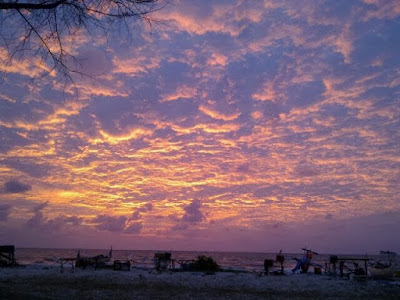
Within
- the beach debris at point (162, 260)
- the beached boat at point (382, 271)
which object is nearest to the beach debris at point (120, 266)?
the beach debris at point (162, 260)

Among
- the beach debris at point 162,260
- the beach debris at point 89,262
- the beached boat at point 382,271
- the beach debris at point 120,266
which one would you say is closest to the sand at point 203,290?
the beached boat at point 382,271

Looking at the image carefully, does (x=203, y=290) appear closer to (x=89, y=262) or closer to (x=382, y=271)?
(x=382, y=271)

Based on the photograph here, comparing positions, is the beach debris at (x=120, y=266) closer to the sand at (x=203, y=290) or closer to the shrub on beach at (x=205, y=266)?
the shrub on beach at (x=205, y=266)

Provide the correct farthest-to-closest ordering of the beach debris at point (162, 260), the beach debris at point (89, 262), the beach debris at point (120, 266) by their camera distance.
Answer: the beach debris at point (89, 262), the beach debris at point (162, 260), the beach debris at point (120, 266)

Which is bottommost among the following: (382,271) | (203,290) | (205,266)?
(203,290)

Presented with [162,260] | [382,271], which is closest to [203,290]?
[162,260]

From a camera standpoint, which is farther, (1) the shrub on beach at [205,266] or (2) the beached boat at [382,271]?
(1) the shrub on beach at [205,266]

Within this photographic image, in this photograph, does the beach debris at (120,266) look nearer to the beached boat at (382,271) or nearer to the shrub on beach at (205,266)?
the shrub on beach at (205,266)

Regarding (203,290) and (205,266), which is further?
(205,266)

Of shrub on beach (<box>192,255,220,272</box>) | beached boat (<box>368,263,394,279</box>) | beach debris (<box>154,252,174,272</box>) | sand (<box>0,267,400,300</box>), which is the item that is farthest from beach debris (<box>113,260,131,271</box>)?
beached boat (<box>368,263,394,279</box>)

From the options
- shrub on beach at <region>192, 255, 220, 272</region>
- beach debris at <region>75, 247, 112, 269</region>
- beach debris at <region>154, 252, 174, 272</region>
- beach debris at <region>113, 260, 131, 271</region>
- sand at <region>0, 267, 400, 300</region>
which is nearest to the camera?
sand at <region>0, 267, 400, 300</region>

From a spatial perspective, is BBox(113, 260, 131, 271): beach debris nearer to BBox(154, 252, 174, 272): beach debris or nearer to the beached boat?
BBox(154, 252, 174, 272): beach debris

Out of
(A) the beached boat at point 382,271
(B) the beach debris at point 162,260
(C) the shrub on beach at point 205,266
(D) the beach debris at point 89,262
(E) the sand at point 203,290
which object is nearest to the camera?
(E) the sand at point 203,290

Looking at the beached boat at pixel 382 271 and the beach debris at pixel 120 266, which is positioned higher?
the beached boat at pixel 382 271
